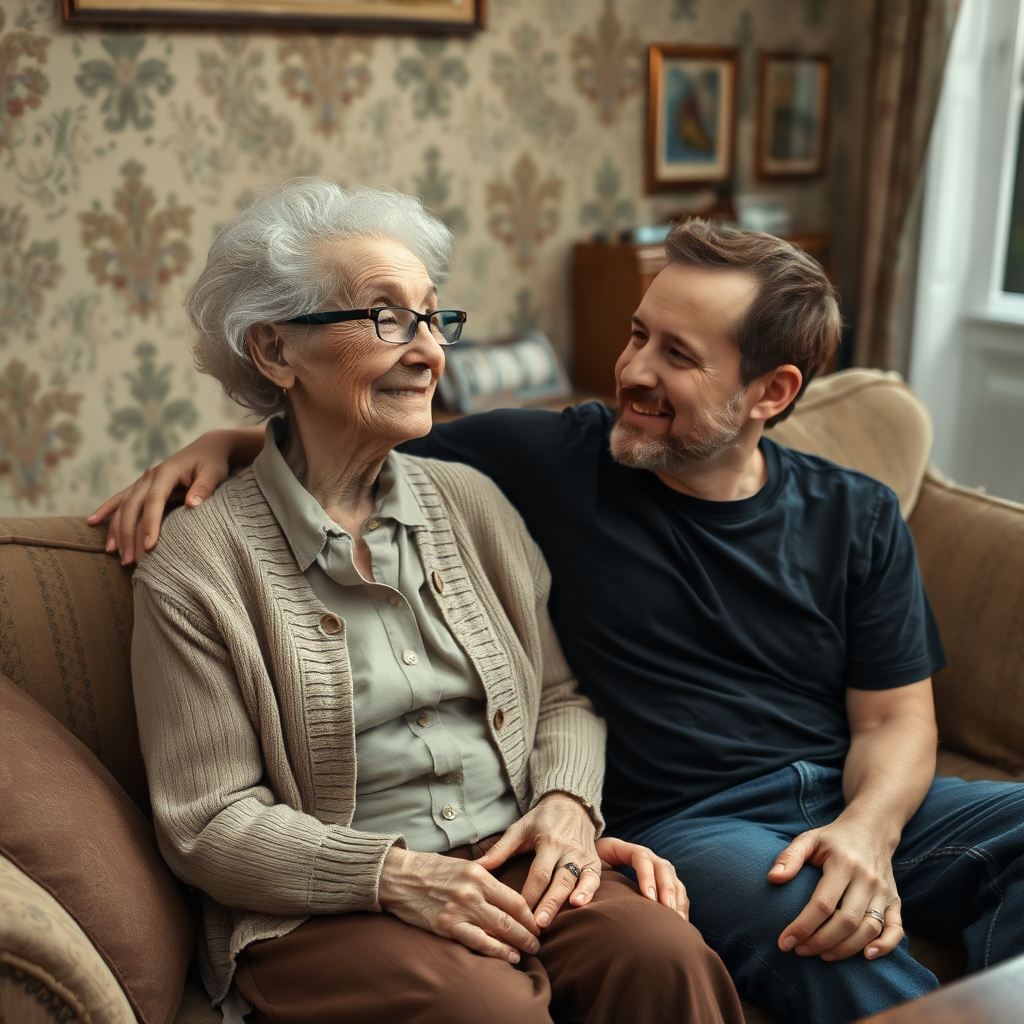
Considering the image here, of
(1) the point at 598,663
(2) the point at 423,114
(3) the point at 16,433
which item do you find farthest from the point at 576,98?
(1) the point at 598,663

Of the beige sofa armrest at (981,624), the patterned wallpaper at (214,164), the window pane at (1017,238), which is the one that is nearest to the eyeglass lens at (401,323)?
the beige sofa armrest at (981,624)

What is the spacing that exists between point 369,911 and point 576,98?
3224mm

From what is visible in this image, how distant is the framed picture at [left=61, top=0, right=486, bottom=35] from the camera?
2.90m

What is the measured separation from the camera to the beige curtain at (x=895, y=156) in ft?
12.0

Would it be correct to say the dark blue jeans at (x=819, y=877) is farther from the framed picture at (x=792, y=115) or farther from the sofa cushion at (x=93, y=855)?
the framed picture at (x=792, y=115)

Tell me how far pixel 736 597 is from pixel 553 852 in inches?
18.8

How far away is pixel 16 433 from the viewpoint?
309cm

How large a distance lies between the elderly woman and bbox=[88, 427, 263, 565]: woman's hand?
0.03 m

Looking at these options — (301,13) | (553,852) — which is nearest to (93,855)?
(553,852)

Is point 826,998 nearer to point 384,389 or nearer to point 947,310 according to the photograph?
point 384,389

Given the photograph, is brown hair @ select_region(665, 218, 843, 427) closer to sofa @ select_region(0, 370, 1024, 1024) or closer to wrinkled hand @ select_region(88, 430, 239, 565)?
sofa @ select_region(0, 370, 1024, 1024)

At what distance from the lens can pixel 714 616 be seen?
1.53m

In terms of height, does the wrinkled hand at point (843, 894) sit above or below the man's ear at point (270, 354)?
below

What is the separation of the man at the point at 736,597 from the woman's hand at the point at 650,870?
0.24ft
